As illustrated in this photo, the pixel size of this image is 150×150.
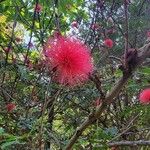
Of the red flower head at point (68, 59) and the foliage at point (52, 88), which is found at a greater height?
the foliage at point (52, 88)

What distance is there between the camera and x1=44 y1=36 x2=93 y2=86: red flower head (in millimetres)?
1544

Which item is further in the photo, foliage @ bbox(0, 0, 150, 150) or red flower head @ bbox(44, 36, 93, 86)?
foliage @ bbox(0, 0, 150, 150)

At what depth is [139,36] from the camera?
25.8 ft

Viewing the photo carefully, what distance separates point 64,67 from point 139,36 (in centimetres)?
648

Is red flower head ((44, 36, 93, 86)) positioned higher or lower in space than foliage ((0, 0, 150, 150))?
lower

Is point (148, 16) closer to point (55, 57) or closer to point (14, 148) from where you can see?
point (14, 148)

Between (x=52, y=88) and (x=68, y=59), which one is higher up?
(x=52, y=88)

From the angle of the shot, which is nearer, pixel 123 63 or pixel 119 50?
pixel 123 63

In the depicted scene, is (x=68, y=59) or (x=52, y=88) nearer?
(x=68, y=59)

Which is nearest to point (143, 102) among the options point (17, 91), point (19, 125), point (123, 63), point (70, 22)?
point (19, 125)

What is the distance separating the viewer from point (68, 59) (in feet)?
5.06

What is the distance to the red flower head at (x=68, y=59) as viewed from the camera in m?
1.54

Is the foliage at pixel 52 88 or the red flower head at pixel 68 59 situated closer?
the red flower head at pixel 68 59

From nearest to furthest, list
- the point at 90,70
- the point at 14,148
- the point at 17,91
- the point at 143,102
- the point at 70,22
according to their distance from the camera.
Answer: the point at 90,70 → the point at 143,102 → the point at 14,148 → the point at 17,91 → the point at 70,22
